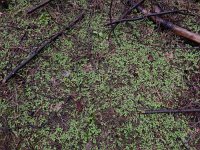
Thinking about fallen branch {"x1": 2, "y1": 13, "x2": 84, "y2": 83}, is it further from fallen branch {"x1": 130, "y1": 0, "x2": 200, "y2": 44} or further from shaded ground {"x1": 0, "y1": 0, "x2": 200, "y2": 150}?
fallen branch {"x1": 130, "y1": 0, "x2": 200, "y2": 44}

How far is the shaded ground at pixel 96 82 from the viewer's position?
3.20 metres

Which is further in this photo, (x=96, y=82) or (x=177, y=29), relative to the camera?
(x=177, y=29)

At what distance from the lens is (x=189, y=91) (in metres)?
3.45

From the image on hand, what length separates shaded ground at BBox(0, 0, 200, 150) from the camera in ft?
10.5

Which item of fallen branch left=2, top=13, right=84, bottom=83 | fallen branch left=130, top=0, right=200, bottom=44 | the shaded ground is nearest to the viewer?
the shaded ground

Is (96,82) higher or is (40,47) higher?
(40,47)

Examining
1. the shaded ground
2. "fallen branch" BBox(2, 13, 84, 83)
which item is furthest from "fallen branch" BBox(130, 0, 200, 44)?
"fallen branch" BBox(2, 13, 84, 83)

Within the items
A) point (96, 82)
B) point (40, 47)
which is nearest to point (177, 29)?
point (96, 82)

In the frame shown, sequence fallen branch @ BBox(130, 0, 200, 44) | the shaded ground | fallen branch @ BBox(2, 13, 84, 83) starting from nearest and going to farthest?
the shaded ground → fallen branch @ BBox(2, 13, 84, 83) → fallen branch @ BBox(130, 0, 200, 44)

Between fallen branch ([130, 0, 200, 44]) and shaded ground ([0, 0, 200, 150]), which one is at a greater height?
fallen branch ([130, 0, 200, 44])

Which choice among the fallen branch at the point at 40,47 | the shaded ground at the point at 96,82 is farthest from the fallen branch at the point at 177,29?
the fallen branch at the point at 40,47

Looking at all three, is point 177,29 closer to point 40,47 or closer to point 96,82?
point 96,82

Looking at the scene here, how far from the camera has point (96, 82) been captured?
351 cm

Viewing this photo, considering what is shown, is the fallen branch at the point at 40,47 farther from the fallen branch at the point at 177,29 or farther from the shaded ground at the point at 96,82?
the fallen branch at the point at 177,29
